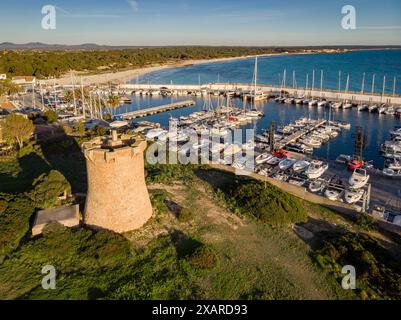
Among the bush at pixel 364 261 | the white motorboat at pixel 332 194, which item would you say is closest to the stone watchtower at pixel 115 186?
the bush at pixel 364 261

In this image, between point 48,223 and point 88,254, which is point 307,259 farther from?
point 48,223

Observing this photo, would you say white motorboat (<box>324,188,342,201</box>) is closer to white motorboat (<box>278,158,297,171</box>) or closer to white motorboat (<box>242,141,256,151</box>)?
white motorboat (<box>278,158,297,171</box>)

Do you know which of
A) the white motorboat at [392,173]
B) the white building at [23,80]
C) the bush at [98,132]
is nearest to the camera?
the white motorboat at [392,173]

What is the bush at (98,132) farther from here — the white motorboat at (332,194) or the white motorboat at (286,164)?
the white motorboat at (332,194)

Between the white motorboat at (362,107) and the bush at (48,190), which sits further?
the white motorboat at (362,107)

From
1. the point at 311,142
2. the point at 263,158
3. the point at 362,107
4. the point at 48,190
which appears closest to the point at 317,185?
the point at 263,158

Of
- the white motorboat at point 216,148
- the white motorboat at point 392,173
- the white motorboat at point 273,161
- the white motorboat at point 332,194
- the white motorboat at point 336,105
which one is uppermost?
the white motorboat at point 336,105
